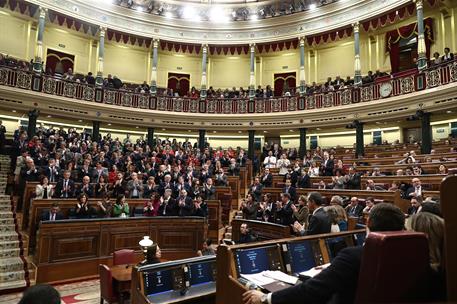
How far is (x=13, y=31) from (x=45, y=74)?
11.5 ft

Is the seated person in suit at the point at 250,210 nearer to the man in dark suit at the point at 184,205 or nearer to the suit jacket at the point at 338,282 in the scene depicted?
the man in dark suit at the point at 184,205

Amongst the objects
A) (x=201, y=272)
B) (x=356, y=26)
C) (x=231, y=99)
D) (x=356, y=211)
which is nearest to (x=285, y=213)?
(x=356, y=211)

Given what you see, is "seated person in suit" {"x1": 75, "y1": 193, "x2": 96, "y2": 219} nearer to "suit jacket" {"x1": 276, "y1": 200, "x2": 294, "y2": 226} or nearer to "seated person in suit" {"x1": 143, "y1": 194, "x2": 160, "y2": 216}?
"seated person in suit" {"x1": 143, "y1": 194, "x2": 160, "y2": 216}

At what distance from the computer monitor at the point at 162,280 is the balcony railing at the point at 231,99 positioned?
385 inches

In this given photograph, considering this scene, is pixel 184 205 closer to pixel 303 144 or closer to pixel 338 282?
pixel 338 282

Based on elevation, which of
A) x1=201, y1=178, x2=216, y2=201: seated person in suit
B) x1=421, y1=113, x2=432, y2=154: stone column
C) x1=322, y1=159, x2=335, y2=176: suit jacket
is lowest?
x1=201, y1=178, x2=216, y2=201: seated person in suit

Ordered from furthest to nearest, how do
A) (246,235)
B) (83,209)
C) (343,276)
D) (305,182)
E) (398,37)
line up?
(398,37) → (305,182) → (83,209) → (246,235) → (343,276)

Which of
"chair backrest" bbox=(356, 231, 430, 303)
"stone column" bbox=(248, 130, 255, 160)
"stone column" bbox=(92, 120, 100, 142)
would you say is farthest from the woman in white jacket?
"stone column" bbox=(248, 130, 255, 160)

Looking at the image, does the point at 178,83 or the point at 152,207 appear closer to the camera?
the point at 152,207

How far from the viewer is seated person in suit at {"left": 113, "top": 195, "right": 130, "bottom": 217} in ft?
20.6

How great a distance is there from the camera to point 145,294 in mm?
2707

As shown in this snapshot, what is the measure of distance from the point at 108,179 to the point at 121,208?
1712 millimetres

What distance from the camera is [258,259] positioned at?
2.11 metres

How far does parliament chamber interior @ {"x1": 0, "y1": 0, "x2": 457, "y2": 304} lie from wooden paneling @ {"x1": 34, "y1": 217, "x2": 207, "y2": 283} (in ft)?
0.09
